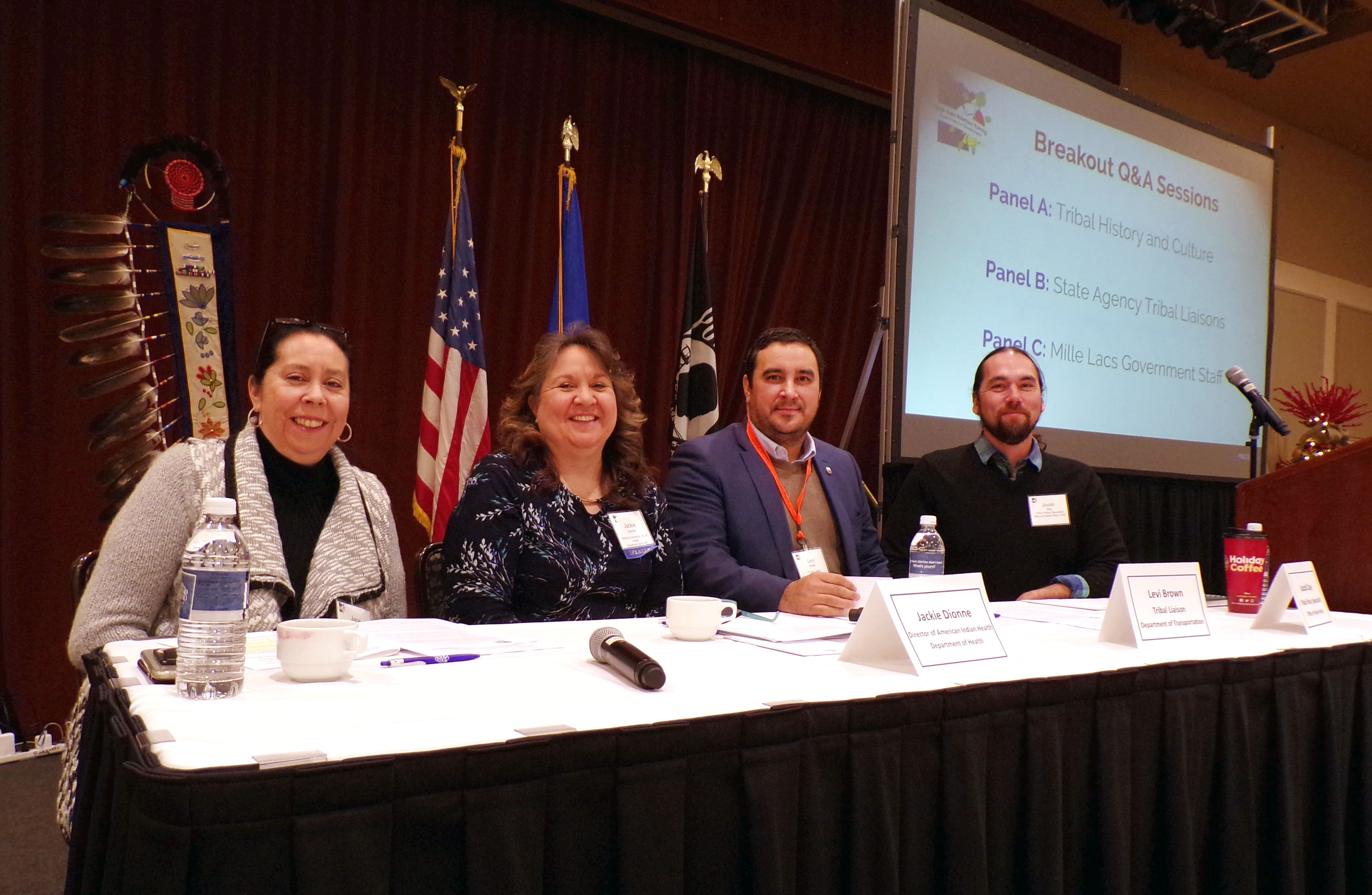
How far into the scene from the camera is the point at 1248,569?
1941 millimetres

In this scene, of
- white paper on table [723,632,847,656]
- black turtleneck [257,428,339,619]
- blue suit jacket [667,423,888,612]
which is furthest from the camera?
blue suit jacket [667,423,888,612]

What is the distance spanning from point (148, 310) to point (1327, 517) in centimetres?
330

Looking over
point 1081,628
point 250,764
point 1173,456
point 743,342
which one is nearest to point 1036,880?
point 1081,628

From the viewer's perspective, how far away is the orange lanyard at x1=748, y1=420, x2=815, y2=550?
239 cm

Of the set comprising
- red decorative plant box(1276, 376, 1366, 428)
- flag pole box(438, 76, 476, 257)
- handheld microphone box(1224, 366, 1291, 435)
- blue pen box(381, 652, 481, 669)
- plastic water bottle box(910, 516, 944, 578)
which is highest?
flag pole box(438, 76, 476, 257)

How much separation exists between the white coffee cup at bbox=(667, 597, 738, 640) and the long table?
20 mm

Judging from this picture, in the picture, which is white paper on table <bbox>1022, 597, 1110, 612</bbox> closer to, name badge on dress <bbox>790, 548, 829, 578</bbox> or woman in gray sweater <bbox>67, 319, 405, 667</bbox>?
name badge on dress <bbox>790, 548, 829, 578</bbox>

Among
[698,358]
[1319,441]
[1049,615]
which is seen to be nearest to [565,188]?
[698,358]

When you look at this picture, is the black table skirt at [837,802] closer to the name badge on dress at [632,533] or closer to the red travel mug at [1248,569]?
the red travel mug at [1248,569]

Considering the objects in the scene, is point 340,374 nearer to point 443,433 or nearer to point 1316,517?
point 443,433

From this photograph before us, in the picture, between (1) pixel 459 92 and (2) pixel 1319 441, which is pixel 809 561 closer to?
(1) pixel 459 92

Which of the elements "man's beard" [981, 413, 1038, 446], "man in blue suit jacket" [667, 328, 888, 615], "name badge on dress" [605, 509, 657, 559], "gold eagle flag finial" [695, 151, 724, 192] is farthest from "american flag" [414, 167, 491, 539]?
"man's beard" [981, 413, 1038, 446]

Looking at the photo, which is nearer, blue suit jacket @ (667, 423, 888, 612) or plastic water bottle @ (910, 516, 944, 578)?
plastic water bottle @ (910, 516, 944, 578)

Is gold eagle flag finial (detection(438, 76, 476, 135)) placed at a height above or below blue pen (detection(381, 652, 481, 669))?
above
